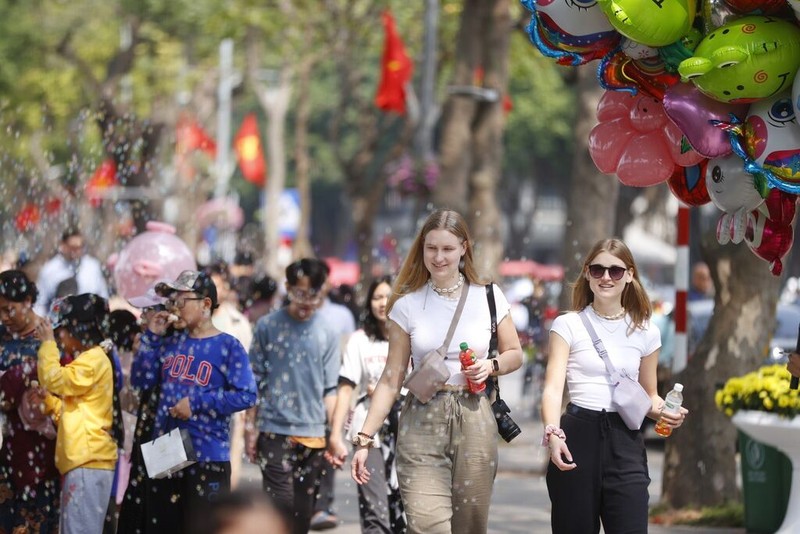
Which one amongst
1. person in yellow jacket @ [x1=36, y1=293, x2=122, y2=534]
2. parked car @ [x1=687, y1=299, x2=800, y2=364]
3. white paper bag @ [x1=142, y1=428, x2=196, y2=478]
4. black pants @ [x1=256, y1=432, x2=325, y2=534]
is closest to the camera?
white paper bag @ [x1=142, y1=428, x2=196, y2=478]

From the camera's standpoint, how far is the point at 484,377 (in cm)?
655

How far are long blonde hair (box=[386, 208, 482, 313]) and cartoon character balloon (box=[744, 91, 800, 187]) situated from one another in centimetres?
128

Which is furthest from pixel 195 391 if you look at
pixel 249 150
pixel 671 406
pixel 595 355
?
pixel 249 150

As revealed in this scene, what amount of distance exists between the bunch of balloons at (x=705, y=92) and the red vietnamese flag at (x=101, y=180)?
97.4ft

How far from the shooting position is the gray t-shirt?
9.13m

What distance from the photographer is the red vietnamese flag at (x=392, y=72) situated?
2595 cm

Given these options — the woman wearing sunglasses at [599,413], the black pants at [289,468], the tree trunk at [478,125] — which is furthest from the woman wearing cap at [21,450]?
the tree trunk at [478,125]

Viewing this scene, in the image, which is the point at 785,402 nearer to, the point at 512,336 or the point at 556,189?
the point at 512,336

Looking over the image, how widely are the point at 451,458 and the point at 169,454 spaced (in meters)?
1.50

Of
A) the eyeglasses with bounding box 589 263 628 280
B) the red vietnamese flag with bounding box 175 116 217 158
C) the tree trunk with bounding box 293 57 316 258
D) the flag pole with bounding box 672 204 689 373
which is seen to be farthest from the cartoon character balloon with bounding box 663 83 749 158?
the red vietnamese flag with bounding box 175 116 217 158

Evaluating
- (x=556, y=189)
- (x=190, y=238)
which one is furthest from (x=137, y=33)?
(x=556, y=189)

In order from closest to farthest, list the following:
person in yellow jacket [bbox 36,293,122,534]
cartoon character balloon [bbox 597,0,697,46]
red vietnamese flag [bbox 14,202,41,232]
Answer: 1. cartoon character balloon [bbox 597,0,697,46]
2. person in yellow jacket [bbox 36,293,122,534]
3. red vietnamese flag [bbox 14,202,41,232]

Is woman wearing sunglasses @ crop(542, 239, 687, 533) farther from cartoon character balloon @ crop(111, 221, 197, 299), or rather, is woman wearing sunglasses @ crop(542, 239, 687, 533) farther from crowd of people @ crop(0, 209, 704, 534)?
cartoon character balloon @ crop(111, 221, 197, 299)

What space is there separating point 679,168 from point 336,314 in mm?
6149
